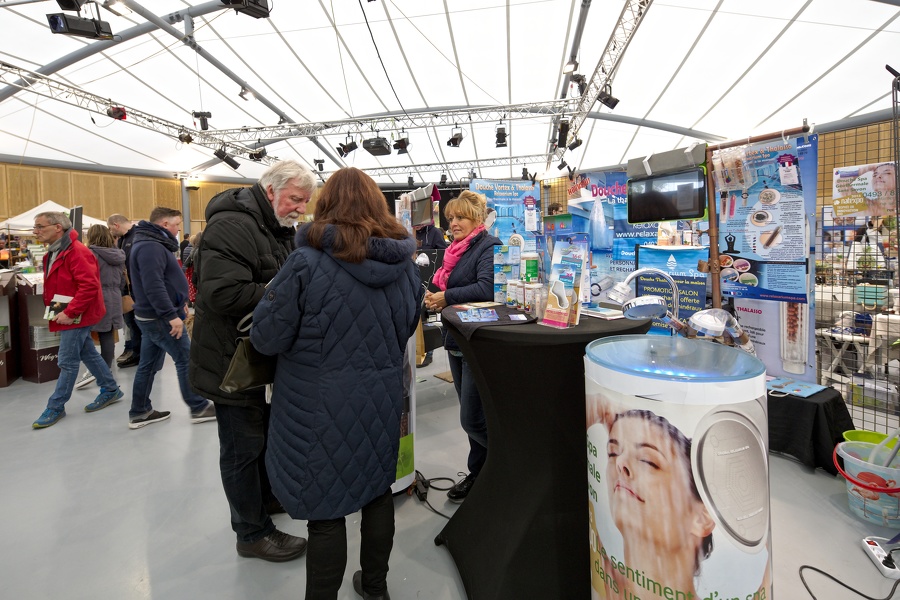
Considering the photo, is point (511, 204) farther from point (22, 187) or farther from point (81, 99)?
point (22, 187)

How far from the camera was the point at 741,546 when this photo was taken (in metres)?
0.97

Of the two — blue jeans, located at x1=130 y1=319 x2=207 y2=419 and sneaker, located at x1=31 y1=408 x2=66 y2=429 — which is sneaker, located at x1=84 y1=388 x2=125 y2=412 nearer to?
sneaker, located at x1=31 y1=408 x2=66 y2=429

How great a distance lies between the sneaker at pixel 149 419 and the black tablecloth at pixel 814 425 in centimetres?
422

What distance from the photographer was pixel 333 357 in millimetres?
1325

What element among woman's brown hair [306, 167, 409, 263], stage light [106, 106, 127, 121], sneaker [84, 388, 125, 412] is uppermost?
stage light [106, 106, 127, 121]

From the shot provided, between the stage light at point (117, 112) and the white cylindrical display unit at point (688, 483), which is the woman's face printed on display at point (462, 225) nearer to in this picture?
the white cylindrical display unit at point (688, 483)

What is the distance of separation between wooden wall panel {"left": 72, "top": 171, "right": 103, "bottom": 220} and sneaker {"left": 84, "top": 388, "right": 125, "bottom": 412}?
1259 cm

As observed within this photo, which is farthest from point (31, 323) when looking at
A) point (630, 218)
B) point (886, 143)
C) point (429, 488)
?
point (886, 143)

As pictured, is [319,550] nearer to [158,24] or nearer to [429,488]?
[429,488]

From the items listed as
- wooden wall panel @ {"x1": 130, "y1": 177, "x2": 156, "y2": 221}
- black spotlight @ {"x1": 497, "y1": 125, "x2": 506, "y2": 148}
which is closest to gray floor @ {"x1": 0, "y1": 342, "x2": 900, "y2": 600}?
black spotlight @ {"x1": 497, "y1": 125, "x2": 506, "y2": 148}

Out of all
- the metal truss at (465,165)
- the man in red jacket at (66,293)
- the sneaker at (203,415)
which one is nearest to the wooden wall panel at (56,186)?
the metal truss at (465,165)

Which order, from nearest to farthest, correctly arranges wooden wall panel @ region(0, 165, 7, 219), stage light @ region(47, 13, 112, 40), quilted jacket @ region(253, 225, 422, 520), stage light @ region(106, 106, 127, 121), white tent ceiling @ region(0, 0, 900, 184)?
quilted jacket @ region(253, 225, 422, 520) → stage light @ region(47, 13, 112, 40) → white tent ceiling @ region(0, 0, 900, 184) → stage light @ region(106, 106, 127, 121) → wooden wall panel @ region(0, 165, 7, 219)

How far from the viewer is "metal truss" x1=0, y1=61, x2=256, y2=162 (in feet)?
26.0

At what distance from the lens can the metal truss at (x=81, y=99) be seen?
7922mm
